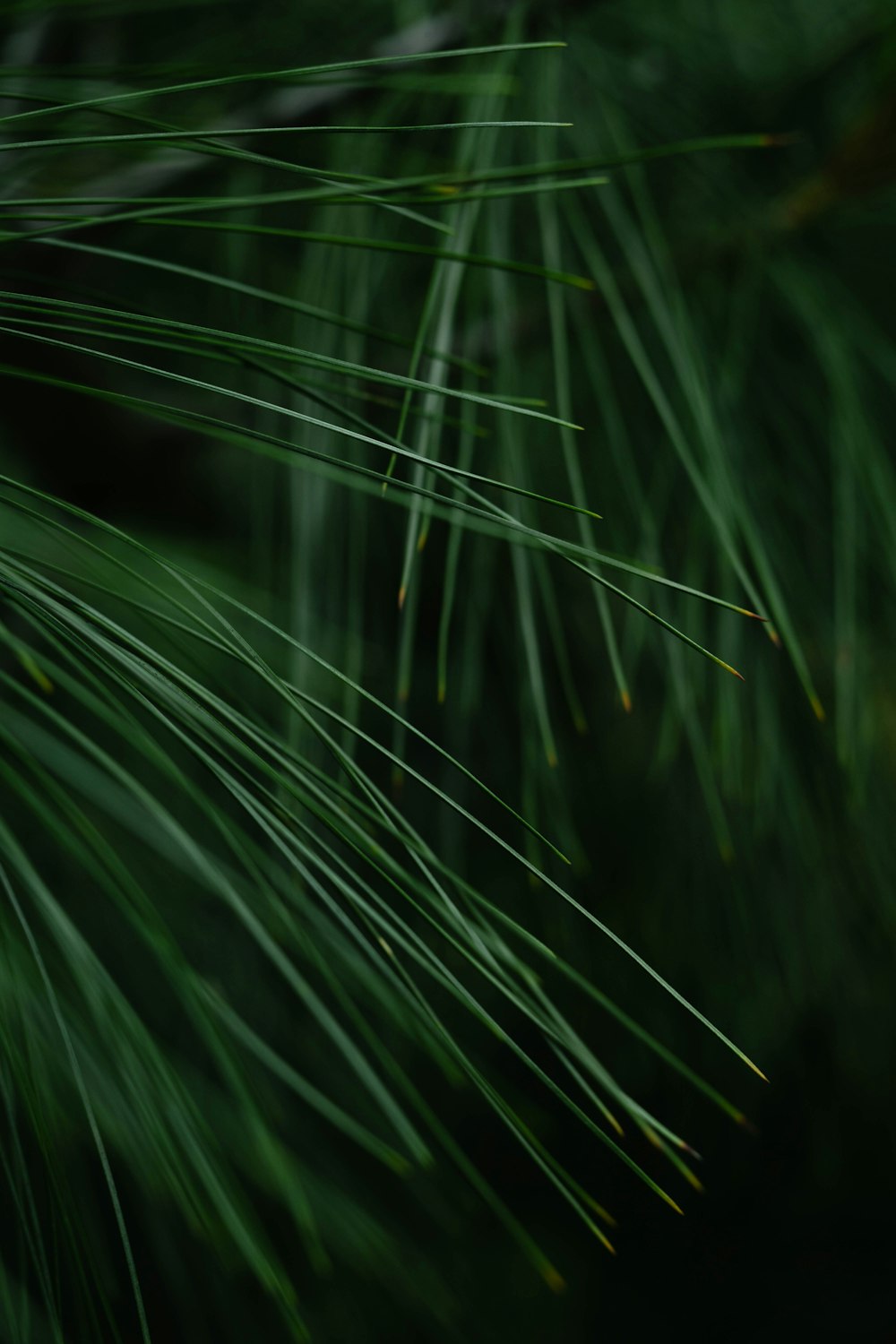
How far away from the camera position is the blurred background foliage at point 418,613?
21 cm

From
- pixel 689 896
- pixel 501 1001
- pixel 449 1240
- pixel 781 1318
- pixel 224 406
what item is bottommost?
pixel 781 1318

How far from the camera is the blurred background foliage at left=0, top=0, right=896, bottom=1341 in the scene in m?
0.21

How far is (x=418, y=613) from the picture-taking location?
559mm

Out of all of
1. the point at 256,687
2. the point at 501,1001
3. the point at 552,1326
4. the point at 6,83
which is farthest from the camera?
the point at 552,1326

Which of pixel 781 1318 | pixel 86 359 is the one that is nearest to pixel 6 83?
pixel 86 359

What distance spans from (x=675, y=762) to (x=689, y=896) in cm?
8

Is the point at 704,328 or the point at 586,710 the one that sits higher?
the point at 704,328

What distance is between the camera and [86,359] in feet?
1.54

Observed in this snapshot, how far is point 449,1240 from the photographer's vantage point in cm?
70

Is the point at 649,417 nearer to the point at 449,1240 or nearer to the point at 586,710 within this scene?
the point at 586,710

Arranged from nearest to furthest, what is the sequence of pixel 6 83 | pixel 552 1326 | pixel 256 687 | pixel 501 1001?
pixel 6 83 < pixel 256 687 < pixel 501 1001 < pixel 552 1326

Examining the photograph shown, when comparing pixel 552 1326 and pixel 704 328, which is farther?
pixel 552 1326

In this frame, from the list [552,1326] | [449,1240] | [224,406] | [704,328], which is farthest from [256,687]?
[552,1326]

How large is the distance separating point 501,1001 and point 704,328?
44cm
